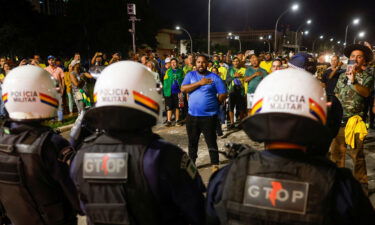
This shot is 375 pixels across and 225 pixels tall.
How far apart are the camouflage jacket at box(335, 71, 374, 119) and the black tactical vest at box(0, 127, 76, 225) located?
3.76 metres

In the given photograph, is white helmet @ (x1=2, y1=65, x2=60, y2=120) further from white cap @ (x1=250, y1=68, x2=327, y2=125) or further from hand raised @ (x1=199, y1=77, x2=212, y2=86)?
hand raised @ (x1=199, y1=77, x2=212, y2=86)

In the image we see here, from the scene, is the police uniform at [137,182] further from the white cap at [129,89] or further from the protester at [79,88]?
the protester at [79,88]

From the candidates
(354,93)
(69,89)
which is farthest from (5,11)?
(354,93)

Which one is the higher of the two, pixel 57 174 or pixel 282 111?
pixel 282 111

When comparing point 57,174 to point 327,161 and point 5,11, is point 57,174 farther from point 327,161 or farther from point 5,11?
point 5,11

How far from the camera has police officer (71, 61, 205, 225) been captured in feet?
5.46

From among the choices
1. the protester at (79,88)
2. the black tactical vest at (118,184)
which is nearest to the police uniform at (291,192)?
the black tactical vest at (118,184)

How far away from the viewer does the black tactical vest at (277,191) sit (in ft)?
4.62

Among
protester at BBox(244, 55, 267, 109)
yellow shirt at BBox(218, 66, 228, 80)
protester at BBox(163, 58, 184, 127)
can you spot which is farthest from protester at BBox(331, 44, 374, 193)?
yellow shirt at BBox(218, 66, 228, 80)

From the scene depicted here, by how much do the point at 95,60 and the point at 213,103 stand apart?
20.1 feet

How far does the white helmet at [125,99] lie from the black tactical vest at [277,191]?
0.62 meters

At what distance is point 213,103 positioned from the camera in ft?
16.8

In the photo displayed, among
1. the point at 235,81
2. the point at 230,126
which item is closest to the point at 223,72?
the point at 235,81

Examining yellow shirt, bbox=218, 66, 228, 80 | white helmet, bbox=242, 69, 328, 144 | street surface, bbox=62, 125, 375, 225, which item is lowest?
street surface, bbox=62, 125, 375, 225
